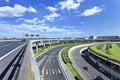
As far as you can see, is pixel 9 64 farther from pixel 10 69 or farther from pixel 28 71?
pixel 28 71

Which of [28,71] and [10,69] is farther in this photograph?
[10,69]

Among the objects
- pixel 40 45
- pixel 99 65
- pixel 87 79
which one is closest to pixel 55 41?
pixel 40 45

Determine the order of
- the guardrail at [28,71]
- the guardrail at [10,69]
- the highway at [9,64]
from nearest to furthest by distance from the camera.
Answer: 1. the guardrail at [28,71]
2. the guardrail at [10,69]
3. the highway at [9,64]

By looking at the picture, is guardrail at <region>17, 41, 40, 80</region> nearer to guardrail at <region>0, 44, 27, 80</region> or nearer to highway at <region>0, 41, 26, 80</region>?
guardrail at <region>0, 44, 27, 80</region>

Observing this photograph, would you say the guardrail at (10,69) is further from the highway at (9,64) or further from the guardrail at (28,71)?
the guardrail at (28,71)

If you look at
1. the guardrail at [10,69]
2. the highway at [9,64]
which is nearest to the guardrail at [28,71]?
the guardrail at [10,69]

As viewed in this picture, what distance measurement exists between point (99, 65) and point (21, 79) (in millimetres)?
85253

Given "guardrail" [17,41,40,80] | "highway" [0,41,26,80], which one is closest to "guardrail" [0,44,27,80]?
"highway" [0,41,26,80]

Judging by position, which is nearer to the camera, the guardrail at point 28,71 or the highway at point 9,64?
the guardrail at point 28,71

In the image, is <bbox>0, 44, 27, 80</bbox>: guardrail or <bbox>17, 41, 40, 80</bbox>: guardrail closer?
<bbox>17, 41, 40, 80</bbox>: guardrail

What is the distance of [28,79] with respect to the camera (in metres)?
6.68

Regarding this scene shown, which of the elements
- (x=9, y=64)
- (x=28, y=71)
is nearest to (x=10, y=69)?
(x=9, y=64)

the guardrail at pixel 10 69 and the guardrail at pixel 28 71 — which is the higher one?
the guardrail at pixel 28 71

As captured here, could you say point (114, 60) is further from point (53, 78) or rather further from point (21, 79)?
point (21, 79)
